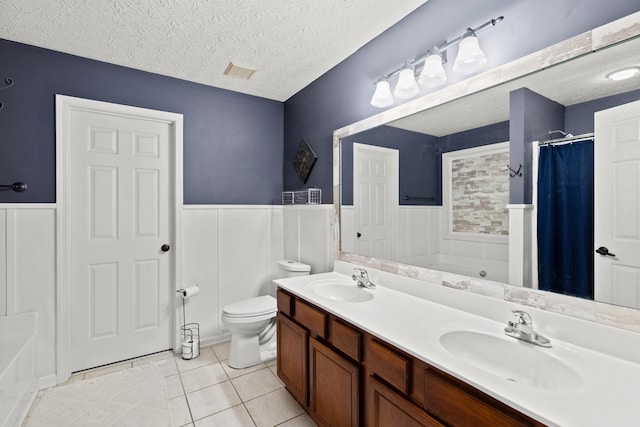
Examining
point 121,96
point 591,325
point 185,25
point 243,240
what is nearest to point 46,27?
point 121,96

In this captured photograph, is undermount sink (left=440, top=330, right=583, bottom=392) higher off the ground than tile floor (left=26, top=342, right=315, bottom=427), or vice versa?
undermount sink (left=440, top=330, right=583, bottom=392)

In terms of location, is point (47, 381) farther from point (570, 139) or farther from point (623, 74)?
point (623, 74)

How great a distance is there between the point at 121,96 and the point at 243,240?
5.21 ft

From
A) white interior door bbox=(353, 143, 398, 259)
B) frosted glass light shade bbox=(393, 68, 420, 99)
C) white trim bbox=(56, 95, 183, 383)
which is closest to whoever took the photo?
frosted glass light shade bbox=(393, 68, 420, 99)

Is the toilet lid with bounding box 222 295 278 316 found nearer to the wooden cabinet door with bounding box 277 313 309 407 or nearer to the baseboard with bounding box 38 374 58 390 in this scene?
the wooden cabinet door with bounding box 277 313 309 407

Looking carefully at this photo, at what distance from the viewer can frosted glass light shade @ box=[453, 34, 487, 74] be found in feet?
4.60

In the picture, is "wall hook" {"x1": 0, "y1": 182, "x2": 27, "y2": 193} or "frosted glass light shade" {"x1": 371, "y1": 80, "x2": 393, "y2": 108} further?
"wall hook" {"x1": 0, "y1": 182, "x2": 27, "y2": 193}

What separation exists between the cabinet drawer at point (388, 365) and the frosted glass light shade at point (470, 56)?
4.36ft

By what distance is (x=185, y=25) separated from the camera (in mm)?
1954

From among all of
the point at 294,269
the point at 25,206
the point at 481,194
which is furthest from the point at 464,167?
the point at 25,206

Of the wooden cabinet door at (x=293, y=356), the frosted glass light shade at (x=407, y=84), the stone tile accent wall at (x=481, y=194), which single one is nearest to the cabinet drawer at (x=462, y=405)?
the stone tile accent wall at (x=481, y=194)

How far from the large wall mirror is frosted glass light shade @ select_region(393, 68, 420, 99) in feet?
0.21

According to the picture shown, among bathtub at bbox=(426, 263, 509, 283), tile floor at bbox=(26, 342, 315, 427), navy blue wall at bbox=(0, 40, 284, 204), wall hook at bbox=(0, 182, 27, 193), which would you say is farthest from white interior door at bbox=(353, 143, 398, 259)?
wall hook at bbox=(0, 182, 27, 193)

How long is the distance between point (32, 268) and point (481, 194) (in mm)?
A: 2952
